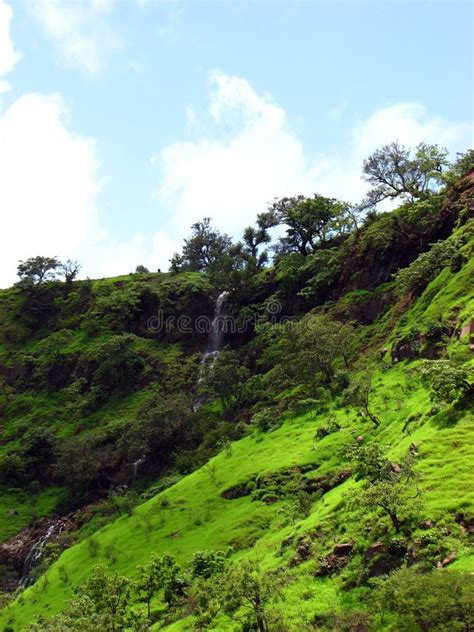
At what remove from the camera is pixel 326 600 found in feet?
56.6

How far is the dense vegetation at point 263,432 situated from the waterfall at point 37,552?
0.69 metres

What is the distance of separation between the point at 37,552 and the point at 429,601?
41.5 meters

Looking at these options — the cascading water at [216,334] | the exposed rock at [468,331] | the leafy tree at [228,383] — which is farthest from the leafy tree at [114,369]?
the exposed rock at [468,331]

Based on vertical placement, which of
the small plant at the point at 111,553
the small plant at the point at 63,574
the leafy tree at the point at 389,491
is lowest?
the small plant at the point at 63,574

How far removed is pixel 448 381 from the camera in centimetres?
2216

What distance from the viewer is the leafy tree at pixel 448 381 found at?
22094mm

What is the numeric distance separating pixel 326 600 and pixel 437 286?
28.0 meters

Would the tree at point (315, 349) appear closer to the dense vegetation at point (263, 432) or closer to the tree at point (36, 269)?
the dense vegetation at point (263, 432)

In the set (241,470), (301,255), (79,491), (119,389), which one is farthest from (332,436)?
(119,389)

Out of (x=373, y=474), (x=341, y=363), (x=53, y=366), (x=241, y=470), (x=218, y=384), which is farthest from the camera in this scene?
(x=53, y=366)

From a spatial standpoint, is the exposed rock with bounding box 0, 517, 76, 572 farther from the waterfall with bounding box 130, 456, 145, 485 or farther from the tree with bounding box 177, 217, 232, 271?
the tree with bounding box 177, 217, 232, 271

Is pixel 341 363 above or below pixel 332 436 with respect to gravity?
above

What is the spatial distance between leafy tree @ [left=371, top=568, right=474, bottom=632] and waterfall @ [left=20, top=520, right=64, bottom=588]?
35.5m

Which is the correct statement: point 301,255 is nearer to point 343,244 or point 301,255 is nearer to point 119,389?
point 343,244
